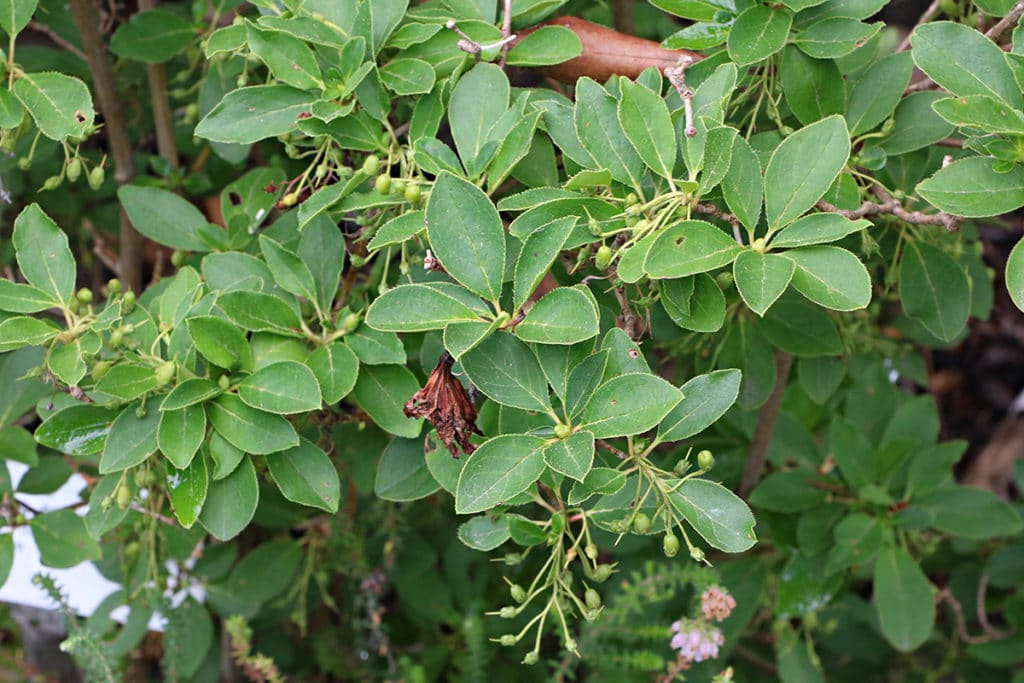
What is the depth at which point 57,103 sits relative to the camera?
41.4 inches

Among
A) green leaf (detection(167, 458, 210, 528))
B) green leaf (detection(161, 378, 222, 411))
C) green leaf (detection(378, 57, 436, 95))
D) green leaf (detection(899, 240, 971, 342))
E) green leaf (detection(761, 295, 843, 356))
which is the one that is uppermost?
green leaf (detection(378, 57, 436, 95))

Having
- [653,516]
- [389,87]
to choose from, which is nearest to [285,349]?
[389,87]

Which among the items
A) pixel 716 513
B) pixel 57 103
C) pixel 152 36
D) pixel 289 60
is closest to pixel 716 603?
pixel 716 513

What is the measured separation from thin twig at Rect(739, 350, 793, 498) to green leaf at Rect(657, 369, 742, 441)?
56 centimetres

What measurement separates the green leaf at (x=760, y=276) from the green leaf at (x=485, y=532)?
311 millimetres

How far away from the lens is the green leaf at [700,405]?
90 cm

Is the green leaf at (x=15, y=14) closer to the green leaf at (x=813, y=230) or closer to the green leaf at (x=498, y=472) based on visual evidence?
the green leaf at (x=498, y=472)

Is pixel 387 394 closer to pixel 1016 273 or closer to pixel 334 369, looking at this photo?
pixel 334 369

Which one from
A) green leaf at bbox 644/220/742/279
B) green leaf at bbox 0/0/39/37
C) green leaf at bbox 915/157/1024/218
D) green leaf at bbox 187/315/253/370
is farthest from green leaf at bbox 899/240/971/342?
green leaf at bbox 0/0/39/37

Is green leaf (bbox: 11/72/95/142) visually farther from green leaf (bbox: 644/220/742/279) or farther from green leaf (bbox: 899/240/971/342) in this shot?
green leaf (bbox: 899/240/971/342)

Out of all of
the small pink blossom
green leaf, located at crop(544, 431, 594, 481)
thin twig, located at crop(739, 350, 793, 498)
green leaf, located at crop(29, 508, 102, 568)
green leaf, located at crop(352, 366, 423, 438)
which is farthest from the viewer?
thin twig, located at crop(739, 350, 793, 498)

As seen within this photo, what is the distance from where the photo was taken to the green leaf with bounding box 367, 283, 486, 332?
881mm

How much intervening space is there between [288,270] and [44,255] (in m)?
0.24

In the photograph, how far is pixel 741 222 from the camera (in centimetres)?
90
